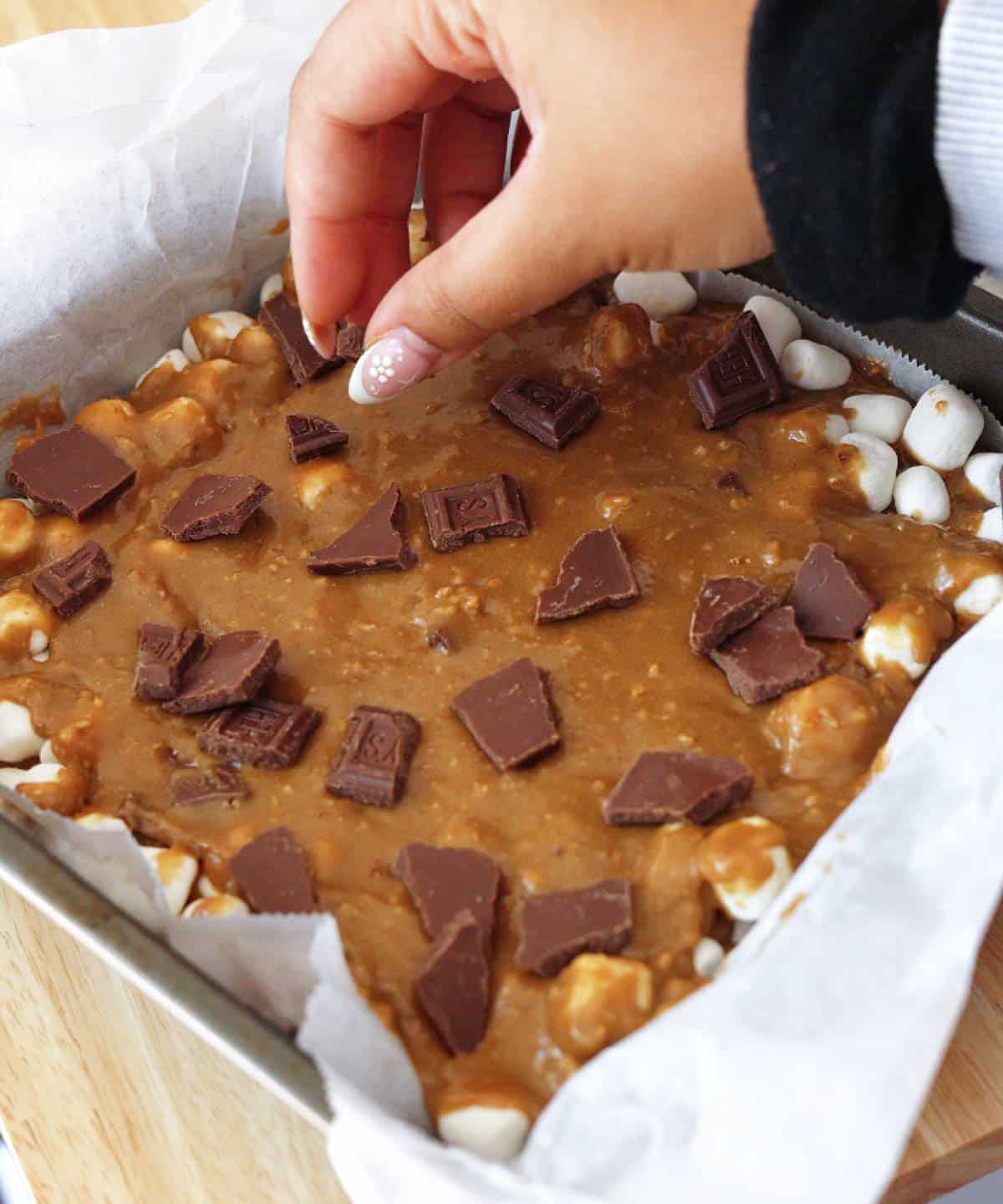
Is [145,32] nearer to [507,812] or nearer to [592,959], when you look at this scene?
[507,812]

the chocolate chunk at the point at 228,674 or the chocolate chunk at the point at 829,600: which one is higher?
the chocolate chunk at the point at 228,674

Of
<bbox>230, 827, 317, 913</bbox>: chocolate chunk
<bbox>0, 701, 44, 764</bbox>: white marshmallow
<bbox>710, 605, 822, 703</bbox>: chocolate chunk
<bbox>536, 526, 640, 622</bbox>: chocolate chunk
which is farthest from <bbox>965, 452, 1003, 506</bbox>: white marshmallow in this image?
<bbox>0, 701, 44, 764</bbox>: white marshmallow

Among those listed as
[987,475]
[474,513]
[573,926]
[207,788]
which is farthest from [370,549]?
[987,475]

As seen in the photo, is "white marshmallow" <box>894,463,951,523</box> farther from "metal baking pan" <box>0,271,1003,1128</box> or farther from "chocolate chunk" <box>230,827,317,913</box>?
"metal baking pan" <box>0,271,1003,1128</box>

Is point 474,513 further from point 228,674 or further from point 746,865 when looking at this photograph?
point 746,865

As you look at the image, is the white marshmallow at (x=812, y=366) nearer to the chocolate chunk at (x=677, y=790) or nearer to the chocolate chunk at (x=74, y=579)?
the chocolate chunk at (x=677, y=790)

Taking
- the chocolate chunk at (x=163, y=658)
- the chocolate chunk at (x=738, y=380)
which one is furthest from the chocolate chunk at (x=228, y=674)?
the chocolate chunk at (x=738, y=380)
